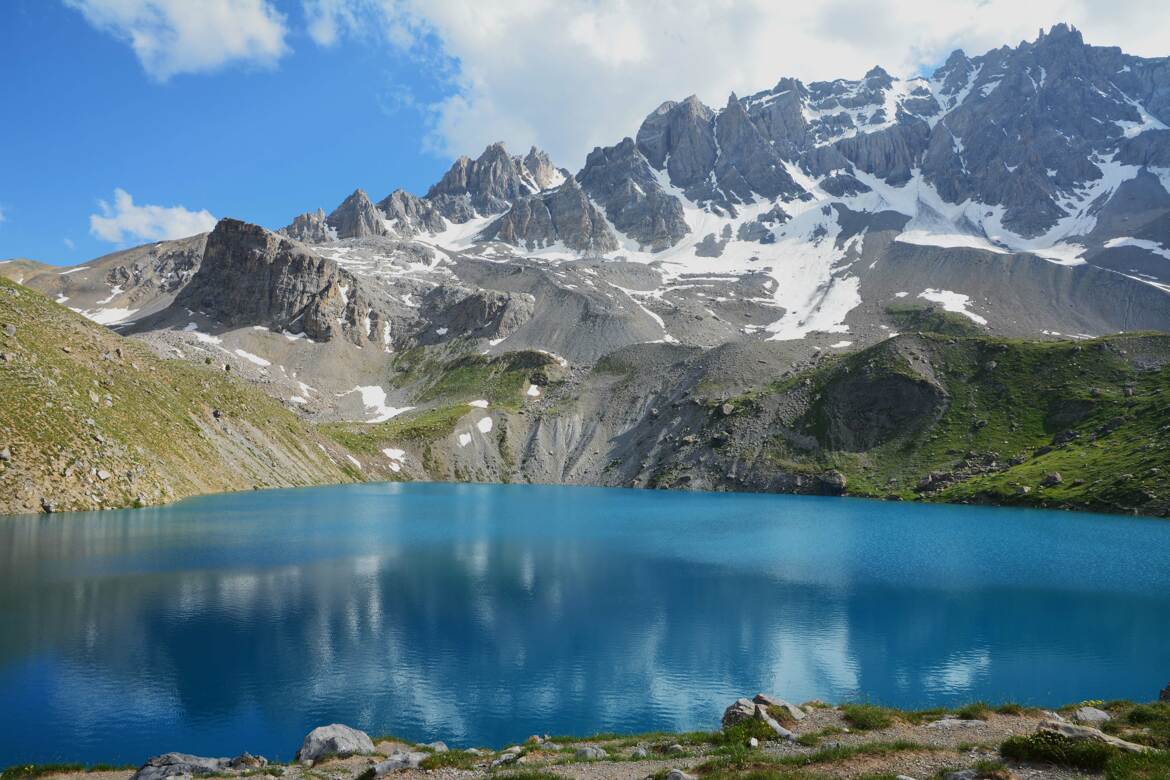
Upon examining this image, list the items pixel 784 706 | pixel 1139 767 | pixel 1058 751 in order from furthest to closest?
1. pixel 784 706
2. pixel 1058 751
3. pixel 1139 767

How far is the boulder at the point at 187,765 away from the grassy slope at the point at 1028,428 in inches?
3886

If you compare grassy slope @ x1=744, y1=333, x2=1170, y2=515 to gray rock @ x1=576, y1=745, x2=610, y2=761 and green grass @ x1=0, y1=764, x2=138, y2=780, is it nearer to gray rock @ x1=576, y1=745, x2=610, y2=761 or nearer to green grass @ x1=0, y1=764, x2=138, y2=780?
gray rock @ x1=576, y1=745, x2=610, y2=761

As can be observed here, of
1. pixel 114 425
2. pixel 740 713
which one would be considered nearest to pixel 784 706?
pixel 740 713

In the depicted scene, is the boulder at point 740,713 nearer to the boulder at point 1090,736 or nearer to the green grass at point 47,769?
the boulder at point 1090,736

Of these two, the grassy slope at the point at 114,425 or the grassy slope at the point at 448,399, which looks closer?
the grassy slope at the point at 114,425

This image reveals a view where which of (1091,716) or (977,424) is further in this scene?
(977,424)

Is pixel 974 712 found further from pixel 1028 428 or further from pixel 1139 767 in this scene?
pixel 1028 428

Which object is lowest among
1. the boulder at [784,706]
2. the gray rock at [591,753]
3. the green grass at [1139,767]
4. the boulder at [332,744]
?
the boulder at [332,744]

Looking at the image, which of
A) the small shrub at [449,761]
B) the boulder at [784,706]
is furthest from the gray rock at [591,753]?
the boulder at [784,706]

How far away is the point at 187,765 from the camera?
17172 mm

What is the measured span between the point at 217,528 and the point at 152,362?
56.9 m

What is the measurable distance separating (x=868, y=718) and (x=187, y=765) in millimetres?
17294

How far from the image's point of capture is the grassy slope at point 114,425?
6606 cm

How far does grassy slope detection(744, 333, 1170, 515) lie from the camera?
93.9 m
